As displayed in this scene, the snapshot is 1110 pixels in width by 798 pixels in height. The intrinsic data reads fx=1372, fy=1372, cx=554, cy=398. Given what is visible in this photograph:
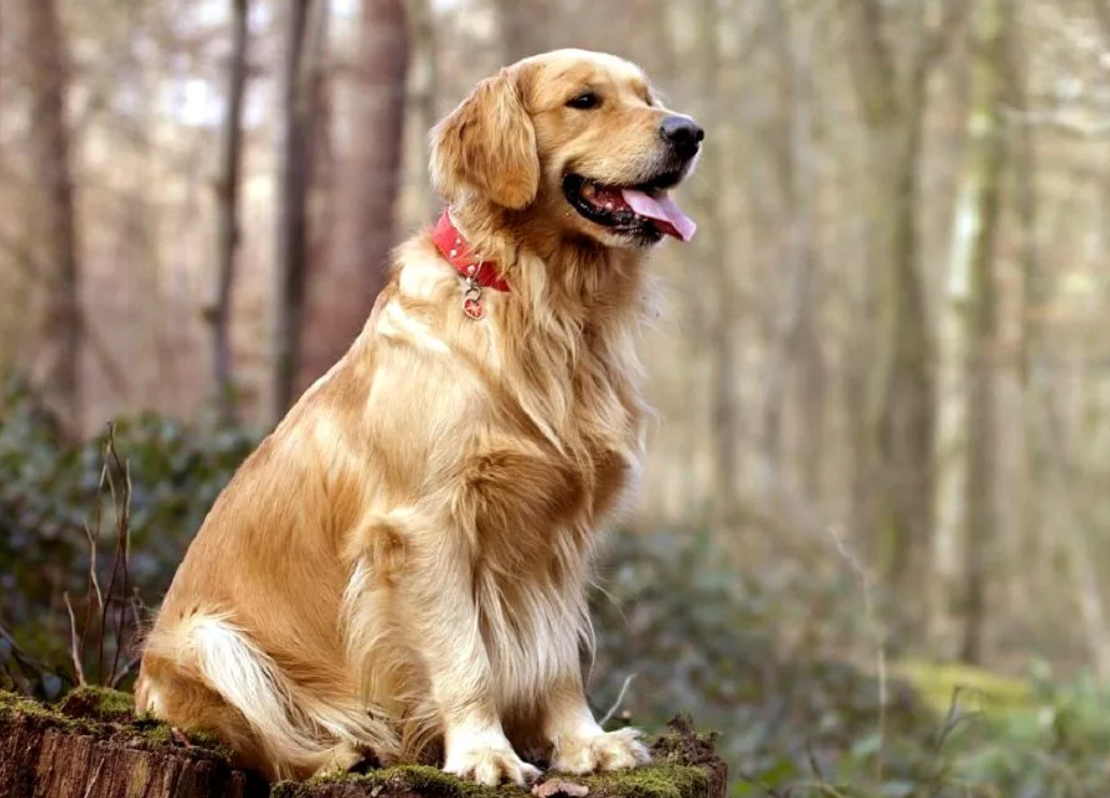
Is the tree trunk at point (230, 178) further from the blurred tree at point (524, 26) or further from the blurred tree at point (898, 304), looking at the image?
the blurred tree at point (898, 304)

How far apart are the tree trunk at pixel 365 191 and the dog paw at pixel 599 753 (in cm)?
767

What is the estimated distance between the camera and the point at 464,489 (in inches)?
138

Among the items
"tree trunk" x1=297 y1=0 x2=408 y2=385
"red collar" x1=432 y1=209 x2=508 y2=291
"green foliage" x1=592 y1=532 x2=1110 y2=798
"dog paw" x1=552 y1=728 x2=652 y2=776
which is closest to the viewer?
"dog paw" x1=552 y1=728 x2=652 y2=776

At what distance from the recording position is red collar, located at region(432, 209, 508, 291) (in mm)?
3752

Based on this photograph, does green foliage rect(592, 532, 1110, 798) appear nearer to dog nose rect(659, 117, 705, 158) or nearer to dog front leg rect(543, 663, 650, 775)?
dog front leg rect(543, 663, 650, 775)

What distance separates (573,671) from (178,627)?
110 centimetres

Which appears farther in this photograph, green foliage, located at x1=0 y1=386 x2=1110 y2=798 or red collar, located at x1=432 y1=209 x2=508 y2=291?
green foliage, located at x1=0 y1=386 x2=1110 y2=798

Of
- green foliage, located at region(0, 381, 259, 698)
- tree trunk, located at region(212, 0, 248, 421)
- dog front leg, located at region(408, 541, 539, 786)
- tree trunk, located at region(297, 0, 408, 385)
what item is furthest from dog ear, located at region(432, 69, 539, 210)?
tree trunk, located at region(297, 0, 408, 385)

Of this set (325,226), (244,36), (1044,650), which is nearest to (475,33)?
(325,226)

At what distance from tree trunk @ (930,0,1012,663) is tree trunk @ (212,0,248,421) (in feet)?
23.3

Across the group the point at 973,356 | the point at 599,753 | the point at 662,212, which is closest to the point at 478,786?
the point at 599,753

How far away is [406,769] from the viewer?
10.2ft

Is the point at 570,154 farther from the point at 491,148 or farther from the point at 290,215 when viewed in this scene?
the point at 290,215

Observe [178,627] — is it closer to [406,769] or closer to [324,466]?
[324,466]
